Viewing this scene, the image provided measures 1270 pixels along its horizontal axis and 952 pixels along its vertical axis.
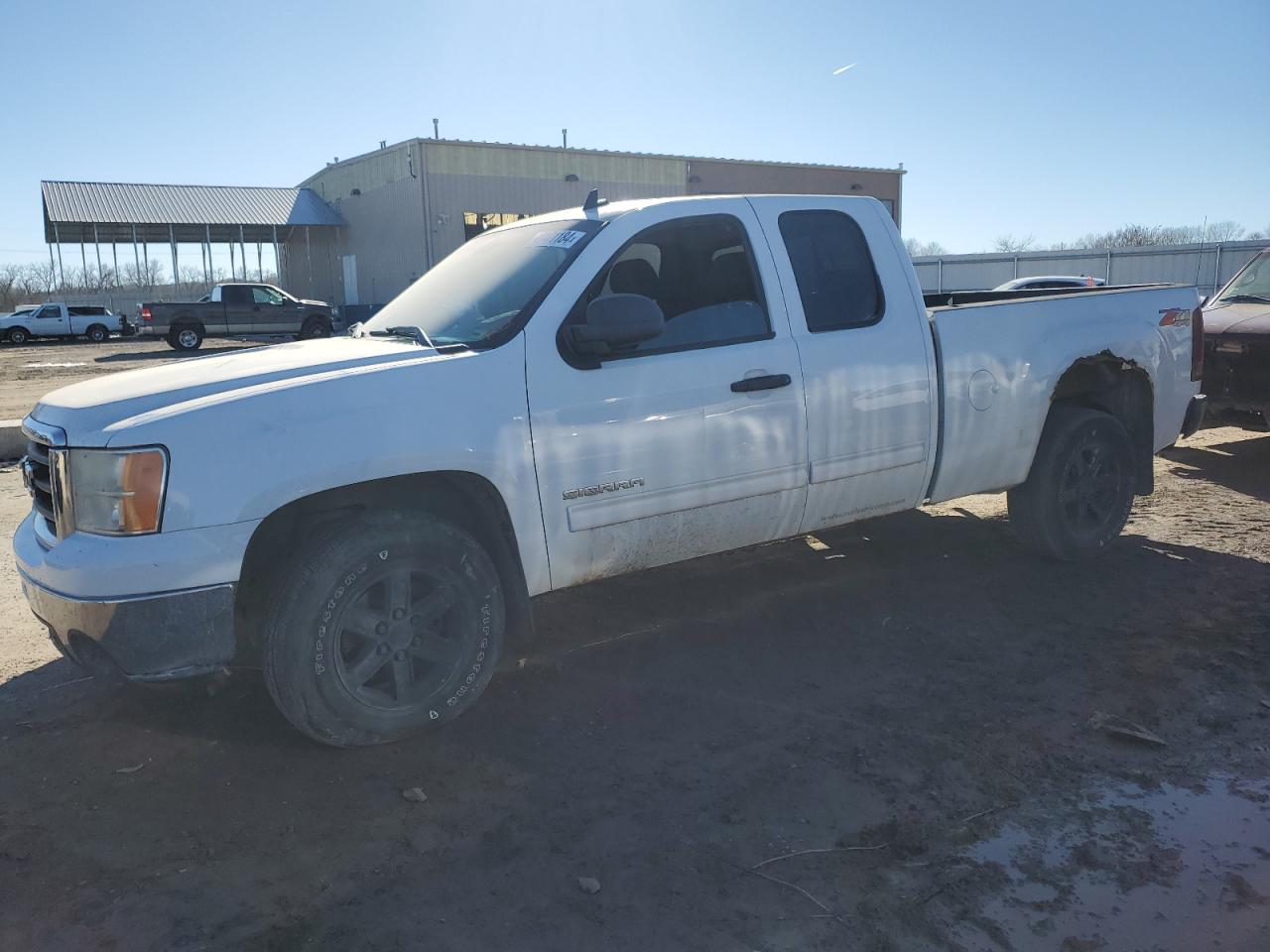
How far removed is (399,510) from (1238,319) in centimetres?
816

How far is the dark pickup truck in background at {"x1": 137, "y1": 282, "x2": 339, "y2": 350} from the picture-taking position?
27172 millimetres

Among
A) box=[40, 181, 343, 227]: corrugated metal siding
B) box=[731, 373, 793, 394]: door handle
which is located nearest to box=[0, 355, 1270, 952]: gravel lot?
box=[731, 373, 793, 394]: door handle

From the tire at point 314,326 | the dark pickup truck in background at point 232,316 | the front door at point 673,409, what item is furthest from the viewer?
the tire at point 314,326

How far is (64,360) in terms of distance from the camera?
84.7ft

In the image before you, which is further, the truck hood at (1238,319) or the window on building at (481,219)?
the window on building at (481,219)

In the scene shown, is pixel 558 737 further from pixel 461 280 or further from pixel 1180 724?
pixel 1180 724

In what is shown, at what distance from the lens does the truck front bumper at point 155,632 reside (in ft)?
10.6

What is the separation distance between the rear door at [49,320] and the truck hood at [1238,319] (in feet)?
119

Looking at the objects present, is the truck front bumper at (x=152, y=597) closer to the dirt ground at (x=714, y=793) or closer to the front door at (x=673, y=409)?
the dirt ground at (x=714, y=793)

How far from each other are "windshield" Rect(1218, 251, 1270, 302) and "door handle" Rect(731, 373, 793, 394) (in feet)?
24.0

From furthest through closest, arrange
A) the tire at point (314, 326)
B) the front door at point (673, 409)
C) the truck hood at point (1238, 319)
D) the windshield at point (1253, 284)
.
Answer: the tire at point (314, 326) < the windshield at point (1253, 284) < the truck hood at point (1238, 319) < the front door at point (673, 409)

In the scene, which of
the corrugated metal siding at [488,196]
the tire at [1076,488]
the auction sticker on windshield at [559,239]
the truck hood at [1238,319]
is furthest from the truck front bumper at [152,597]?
the corrugated metal siding at [488,196]

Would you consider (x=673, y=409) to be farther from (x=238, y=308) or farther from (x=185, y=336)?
(x=185, y=336)

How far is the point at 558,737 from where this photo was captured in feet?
12.6
